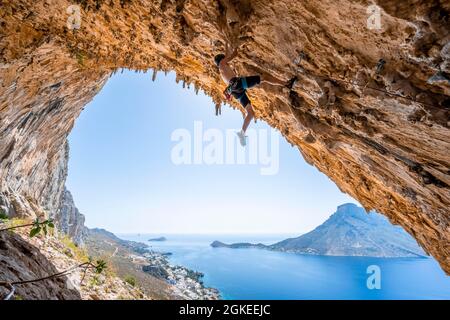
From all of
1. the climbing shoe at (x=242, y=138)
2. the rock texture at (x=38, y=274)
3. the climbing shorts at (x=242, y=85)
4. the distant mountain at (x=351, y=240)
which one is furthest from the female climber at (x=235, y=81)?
the distant mountain at (x=351, y=240)

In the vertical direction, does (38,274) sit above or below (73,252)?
above

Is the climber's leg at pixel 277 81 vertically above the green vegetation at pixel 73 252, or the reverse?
the climber's leg at pixel 277 81

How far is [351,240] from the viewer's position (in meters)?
91.6

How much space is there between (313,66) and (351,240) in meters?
102

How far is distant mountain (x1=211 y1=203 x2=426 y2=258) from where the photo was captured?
3484 inches

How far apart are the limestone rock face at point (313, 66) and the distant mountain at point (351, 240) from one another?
95.4 meters

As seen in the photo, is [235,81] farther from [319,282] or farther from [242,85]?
[319,282]

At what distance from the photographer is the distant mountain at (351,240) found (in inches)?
3484

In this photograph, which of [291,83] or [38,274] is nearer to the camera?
[38,274]

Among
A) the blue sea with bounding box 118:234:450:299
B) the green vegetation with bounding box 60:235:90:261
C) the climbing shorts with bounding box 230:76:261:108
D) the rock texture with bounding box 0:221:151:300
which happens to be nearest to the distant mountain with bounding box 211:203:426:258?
the blue sea with bounding box 118:234:450:299

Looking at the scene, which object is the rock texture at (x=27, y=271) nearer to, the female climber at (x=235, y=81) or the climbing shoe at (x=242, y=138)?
the climbing shoe at (x=242, y=138)

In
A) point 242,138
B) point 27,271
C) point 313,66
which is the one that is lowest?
point 27,271

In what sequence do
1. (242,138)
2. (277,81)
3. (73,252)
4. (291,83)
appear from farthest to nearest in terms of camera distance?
(73,252), (242,138), (277,81), (291,83)

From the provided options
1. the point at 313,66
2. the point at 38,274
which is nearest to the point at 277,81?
the point at 313,66
